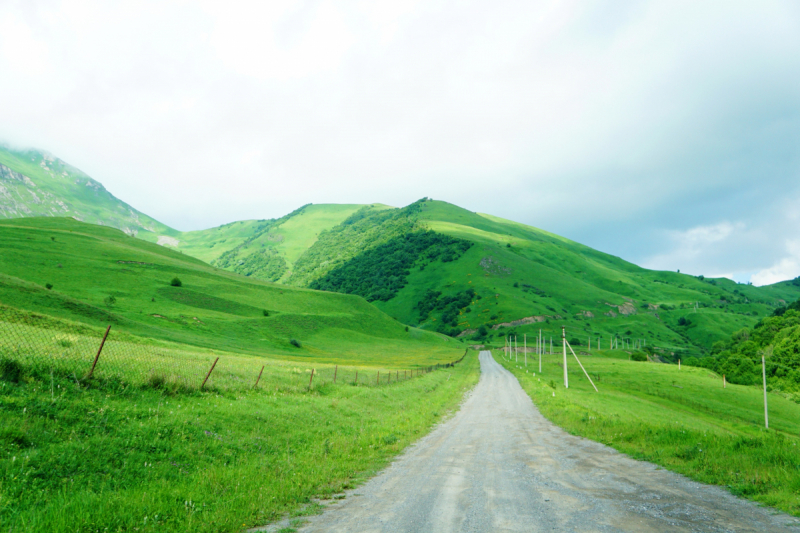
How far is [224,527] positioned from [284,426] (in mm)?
8949

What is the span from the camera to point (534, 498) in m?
10.3

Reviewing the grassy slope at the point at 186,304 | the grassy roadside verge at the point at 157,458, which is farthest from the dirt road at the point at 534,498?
the grassy slope at the point at 186,304

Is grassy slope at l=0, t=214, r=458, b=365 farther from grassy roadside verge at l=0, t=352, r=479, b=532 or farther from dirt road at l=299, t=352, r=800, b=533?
dirt road at l=299, t=352, r=800, b=533

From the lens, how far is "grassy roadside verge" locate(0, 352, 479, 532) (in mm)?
8180

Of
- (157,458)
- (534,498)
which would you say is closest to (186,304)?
(157,458)

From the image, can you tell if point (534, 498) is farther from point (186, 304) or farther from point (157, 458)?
point (186, 304)

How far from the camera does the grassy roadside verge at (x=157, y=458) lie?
818 centimetres

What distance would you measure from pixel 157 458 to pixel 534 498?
10146 mm

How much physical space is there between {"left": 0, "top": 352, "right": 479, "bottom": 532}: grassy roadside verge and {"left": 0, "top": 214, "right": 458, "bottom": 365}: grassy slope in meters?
45.9

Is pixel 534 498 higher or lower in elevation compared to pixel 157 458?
lower

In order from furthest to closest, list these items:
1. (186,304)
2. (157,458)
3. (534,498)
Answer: (186,304) < (157,458) < (534,498)

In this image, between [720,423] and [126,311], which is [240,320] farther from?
[720,423]

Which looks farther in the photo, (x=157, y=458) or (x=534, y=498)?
(x=157, y=458)

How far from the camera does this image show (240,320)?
89125 mm
